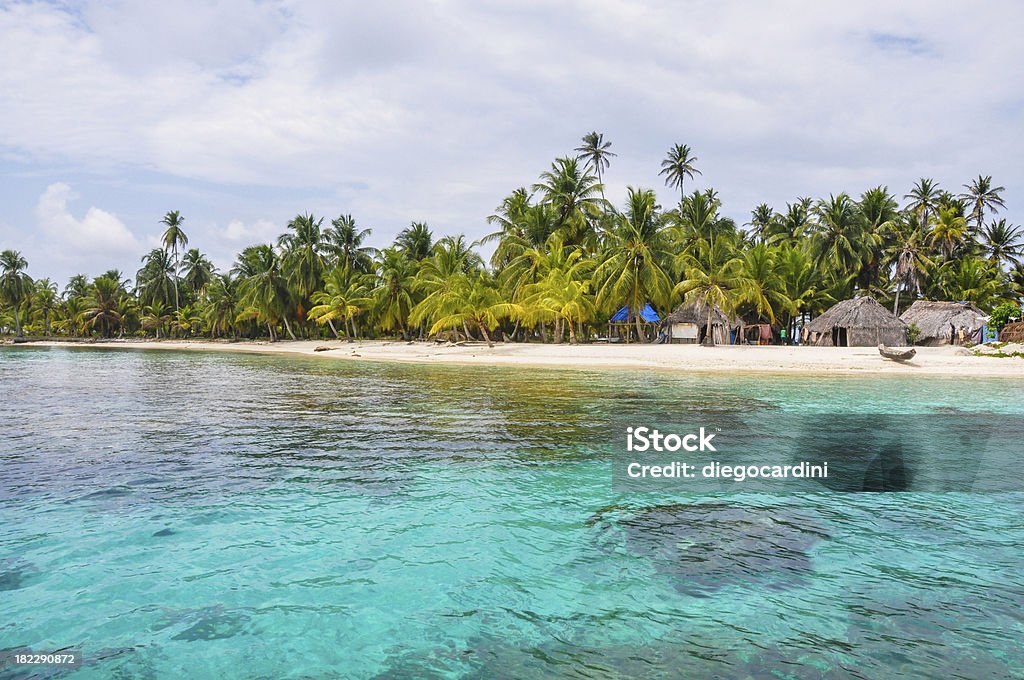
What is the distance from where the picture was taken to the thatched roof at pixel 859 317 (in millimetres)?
37531

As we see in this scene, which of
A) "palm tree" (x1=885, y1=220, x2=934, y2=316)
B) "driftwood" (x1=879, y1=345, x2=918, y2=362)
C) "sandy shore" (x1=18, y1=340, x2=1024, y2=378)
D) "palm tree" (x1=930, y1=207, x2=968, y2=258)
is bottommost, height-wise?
"sandy shore" (x1=18, y1=340, x2=1024, y2=378)

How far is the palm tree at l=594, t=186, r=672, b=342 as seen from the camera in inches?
1490

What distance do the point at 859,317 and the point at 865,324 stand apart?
564mm

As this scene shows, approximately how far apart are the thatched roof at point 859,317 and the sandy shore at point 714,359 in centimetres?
465

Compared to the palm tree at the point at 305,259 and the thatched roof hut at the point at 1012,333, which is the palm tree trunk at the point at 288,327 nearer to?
the palm tree at the point at 305,259

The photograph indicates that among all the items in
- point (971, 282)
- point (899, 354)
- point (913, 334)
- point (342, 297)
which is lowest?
point (899, 354)

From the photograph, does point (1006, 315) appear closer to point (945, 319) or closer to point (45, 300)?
point (945, 319)

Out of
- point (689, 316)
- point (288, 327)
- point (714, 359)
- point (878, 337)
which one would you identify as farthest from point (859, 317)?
point (288, 327)

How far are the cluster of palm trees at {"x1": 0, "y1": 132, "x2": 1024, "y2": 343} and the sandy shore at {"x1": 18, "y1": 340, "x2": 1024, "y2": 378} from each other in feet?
7.94

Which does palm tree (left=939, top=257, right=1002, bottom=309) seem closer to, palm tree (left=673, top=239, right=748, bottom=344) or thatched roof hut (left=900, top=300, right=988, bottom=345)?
thatched roof hut (left=900, top=300, right=988, bottom=345)

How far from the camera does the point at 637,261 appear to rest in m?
38.4

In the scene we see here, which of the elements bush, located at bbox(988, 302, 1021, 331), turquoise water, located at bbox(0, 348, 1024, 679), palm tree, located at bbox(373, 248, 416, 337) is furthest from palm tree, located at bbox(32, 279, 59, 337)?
bush, located at bbox(988, 302, 1021, 331)

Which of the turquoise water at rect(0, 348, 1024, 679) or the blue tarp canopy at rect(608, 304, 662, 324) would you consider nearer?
the turquoise water at rect(0, 348, 1024, 679)

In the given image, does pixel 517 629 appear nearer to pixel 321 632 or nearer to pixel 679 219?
pixel 321 632
